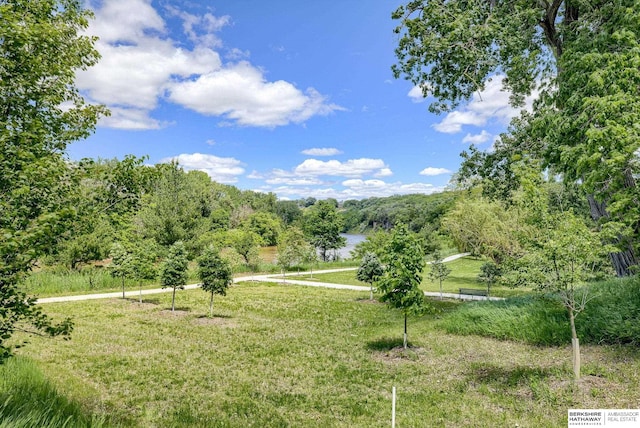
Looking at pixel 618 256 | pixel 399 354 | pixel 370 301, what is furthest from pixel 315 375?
pixel 370 301

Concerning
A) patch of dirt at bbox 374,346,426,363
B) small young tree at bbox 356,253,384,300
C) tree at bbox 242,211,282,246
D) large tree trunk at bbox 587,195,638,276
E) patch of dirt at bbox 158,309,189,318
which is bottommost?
patch of dirt at bbox 158,309,189,318

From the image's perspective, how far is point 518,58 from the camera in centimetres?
1069


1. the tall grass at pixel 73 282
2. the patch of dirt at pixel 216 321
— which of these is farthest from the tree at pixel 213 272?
the tall grass at pixel 73 282

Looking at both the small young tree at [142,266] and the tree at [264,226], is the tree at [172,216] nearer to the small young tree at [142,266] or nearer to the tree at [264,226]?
the small young tree at [142,266]

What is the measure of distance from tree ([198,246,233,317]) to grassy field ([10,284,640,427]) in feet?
5.96

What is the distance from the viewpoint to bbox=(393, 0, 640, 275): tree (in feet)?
22.7

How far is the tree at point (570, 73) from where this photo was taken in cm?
692

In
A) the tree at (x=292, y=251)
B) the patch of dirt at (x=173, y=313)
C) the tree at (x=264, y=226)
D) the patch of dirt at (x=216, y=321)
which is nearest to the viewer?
the patch of dirt at (x=216, y=321)

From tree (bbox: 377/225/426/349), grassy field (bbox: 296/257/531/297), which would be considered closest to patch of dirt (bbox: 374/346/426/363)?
tree (bbox: 377/225/426/349)

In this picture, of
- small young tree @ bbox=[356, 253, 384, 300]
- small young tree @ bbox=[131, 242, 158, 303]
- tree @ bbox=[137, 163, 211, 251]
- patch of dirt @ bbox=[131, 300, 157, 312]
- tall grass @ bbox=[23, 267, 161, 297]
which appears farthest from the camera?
tree @ bbox=[137, 163, 211, 251]

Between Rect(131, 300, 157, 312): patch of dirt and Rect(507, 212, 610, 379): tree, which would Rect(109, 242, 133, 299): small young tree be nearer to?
Rect(131, 300, 157, 312): patch of dirt

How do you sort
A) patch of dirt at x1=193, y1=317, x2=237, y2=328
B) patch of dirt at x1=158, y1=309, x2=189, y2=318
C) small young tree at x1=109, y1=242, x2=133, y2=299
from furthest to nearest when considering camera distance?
small young tree at x1=109, y1=242, x2=133, y2=299, patch of dirt at x1=158, y1=309, x2=189, y2=318, patch of dirt at x1=193, y1=317, x2=237, y2=328

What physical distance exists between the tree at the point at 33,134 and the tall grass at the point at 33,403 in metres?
1.07

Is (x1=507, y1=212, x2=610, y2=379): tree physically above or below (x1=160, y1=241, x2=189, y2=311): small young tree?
above
